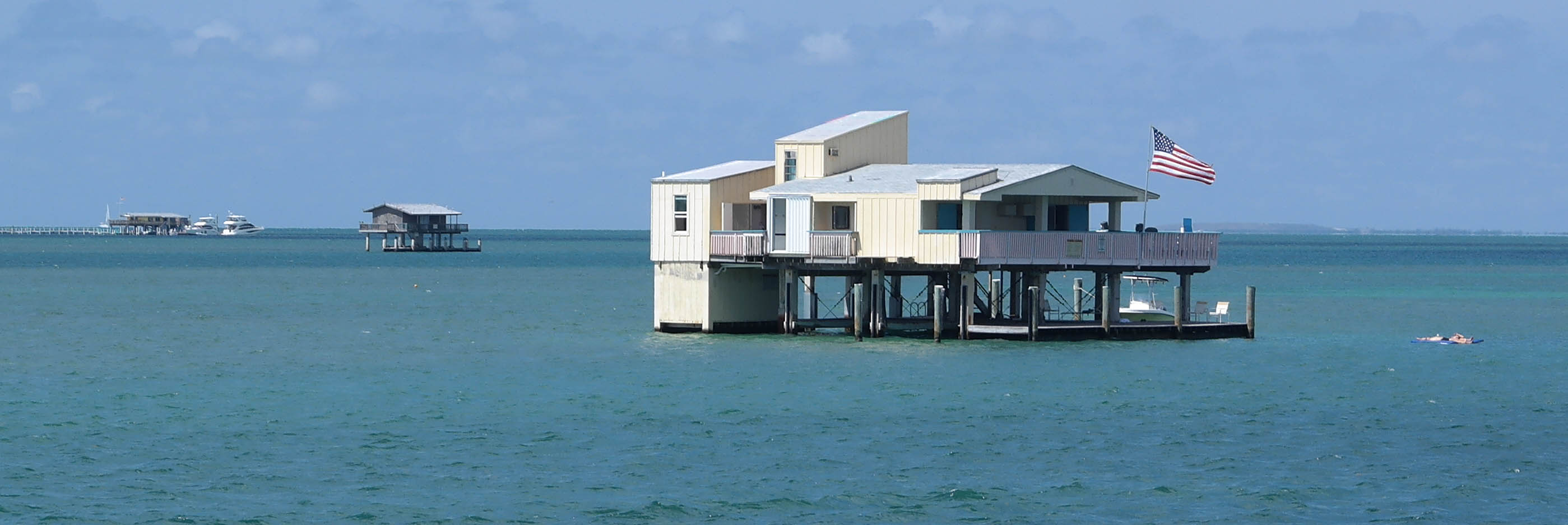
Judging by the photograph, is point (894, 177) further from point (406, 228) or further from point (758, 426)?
point (406, 228)

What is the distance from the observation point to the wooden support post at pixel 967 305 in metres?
48.1

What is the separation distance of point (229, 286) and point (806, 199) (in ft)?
190

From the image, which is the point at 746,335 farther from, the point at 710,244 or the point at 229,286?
the point at 229,286

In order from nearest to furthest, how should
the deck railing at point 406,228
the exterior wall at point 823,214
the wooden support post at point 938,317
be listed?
the wooden support post at point 938,317
the exterior wall at point 823,214
the deck railing at point 406,228

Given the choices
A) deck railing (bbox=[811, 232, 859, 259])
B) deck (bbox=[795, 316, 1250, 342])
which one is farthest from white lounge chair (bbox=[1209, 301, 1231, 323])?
deck railing (bbox=[811, 232, 859, 259])

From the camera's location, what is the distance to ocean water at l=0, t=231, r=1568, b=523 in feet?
87.9

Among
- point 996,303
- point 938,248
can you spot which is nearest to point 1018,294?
point 996,303

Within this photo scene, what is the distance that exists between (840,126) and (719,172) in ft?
11.6

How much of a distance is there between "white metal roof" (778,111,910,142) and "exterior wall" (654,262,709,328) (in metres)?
4.09

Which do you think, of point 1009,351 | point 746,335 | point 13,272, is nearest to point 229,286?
point 13,272

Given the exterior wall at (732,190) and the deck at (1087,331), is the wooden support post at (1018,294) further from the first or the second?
the exterior wall at (732,190)

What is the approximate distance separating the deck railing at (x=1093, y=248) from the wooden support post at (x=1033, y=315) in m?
0.72

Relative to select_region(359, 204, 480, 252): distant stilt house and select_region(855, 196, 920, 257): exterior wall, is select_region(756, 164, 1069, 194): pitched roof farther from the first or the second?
select_region(359, 204, 480, 252): distant stilt house

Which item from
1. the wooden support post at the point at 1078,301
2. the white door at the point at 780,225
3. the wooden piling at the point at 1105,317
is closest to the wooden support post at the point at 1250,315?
the wooden piling at the point at 1105,317
